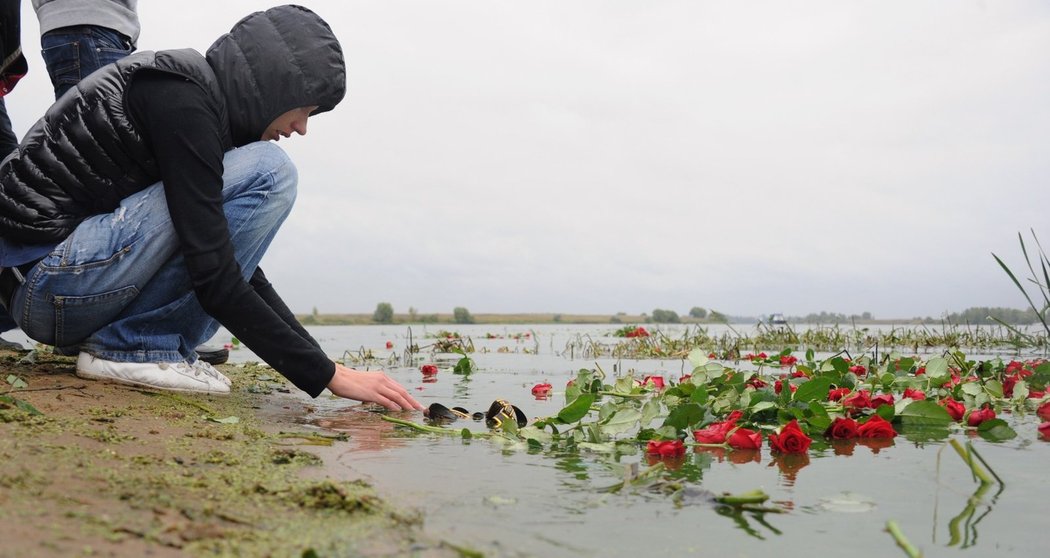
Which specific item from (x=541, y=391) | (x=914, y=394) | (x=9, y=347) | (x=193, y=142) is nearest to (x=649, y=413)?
(x=541, y=391)

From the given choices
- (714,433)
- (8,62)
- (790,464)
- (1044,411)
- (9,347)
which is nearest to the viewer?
(790,464)

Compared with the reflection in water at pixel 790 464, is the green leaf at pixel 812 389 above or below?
above

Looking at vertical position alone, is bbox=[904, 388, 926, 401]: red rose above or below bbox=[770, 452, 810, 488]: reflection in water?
above

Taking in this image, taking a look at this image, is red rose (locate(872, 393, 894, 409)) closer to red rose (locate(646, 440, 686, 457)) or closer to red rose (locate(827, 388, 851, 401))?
red rose (locate(827, 388, 851, 401))

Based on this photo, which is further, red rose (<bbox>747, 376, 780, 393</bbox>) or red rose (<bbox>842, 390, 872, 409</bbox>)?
red rose (<bbox>747, 376, 780, 393</bbox>)

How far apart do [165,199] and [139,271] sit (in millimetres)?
306

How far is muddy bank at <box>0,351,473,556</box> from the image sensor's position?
1221 mm

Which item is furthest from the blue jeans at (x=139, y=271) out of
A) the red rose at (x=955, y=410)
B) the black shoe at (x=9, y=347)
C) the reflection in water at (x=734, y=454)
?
the red rose at (x=955, y=410)

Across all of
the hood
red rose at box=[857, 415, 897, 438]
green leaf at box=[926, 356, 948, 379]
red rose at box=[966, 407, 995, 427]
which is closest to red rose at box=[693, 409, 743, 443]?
red rose at box=[857, 415, 897, 438]

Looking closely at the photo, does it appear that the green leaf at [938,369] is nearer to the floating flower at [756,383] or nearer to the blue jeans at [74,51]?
the floating flower at [756,383]

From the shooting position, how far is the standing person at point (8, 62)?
3.29 m

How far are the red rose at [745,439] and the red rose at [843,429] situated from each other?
0.40m

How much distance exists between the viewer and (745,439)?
2.27 metres

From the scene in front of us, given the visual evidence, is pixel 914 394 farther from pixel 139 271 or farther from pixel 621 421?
pixel 139 271
